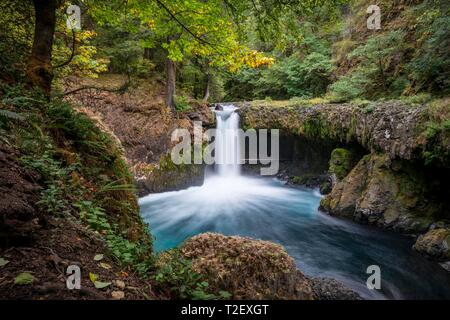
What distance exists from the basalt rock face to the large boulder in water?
206 inches

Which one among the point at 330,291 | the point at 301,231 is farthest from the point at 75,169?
the point at 301,231

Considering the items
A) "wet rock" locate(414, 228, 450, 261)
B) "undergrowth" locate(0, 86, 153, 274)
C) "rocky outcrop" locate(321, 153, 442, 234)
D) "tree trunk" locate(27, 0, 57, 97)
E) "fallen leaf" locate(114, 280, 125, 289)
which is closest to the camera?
"fallen leaf" locate(114, 280, 125, 289)

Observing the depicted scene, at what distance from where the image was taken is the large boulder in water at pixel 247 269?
9.80 ft

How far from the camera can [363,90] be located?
1228cm

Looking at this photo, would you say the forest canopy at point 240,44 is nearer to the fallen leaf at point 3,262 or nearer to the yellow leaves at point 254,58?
the yellow leaves at point 254,58

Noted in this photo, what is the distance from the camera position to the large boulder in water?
2.99 m

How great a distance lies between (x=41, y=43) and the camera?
4.22 m

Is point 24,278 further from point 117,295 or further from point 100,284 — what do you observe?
point 117,295

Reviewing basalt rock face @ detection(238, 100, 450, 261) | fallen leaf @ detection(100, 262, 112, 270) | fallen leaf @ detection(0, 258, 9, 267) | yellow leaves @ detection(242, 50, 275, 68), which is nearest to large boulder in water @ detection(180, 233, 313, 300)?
fallen leaf @ detection(100, 262, 112, 270)

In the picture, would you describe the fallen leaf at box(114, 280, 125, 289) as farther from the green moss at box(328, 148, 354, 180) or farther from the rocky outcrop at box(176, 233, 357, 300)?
the green moss at box(328, 148, 354, 180)

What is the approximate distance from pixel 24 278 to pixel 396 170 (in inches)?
368

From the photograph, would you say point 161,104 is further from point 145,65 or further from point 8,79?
point 8,79
